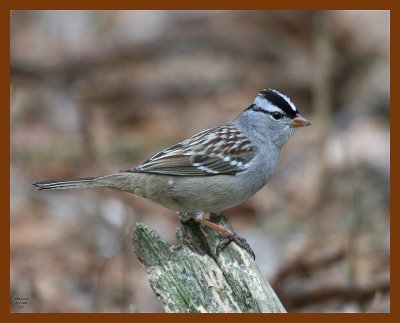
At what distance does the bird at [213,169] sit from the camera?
21.0 feet

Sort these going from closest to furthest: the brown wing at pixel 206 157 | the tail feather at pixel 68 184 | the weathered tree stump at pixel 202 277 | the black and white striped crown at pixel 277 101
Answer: the weathered tree stump at pixel 202 277, the tail feather at pixel 68 184, the brown wing at pixel 206 157, the black and white striped crown at pixel 277 101

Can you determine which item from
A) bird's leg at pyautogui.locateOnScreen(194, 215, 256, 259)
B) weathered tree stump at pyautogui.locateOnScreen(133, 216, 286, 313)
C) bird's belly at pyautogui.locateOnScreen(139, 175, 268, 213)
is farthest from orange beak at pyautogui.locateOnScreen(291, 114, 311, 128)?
weathered tree stump at pyautogui.locateOnScreen(133, 216, 286, 313)

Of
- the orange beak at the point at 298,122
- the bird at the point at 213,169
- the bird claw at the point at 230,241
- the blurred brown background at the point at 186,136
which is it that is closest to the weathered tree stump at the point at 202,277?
the bird claw at the point at 230,241

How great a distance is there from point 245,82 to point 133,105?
1.79m

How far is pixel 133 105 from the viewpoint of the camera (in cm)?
1189

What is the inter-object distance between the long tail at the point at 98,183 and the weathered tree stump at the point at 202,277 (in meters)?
0.89

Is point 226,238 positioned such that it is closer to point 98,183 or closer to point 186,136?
point 98,183

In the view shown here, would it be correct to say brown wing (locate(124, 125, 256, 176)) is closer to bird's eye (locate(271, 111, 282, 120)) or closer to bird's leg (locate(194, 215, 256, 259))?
bird's eye (locate(271, 111, 282, 120))

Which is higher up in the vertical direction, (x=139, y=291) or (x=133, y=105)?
(x=133, y=105)

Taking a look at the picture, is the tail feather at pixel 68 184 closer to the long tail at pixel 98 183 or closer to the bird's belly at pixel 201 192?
the long tail at pixel 98 183

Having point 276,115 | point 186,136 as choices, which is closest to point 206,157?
point 276,115

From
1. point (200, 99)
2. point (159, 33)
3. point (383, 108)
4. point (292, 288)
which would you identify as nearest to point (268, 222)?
point (292, 288)

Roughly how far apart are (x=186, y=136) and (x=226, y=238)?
530 centimetres

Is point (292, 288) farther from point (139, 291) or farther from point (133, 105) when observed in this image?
point (133, 105)
